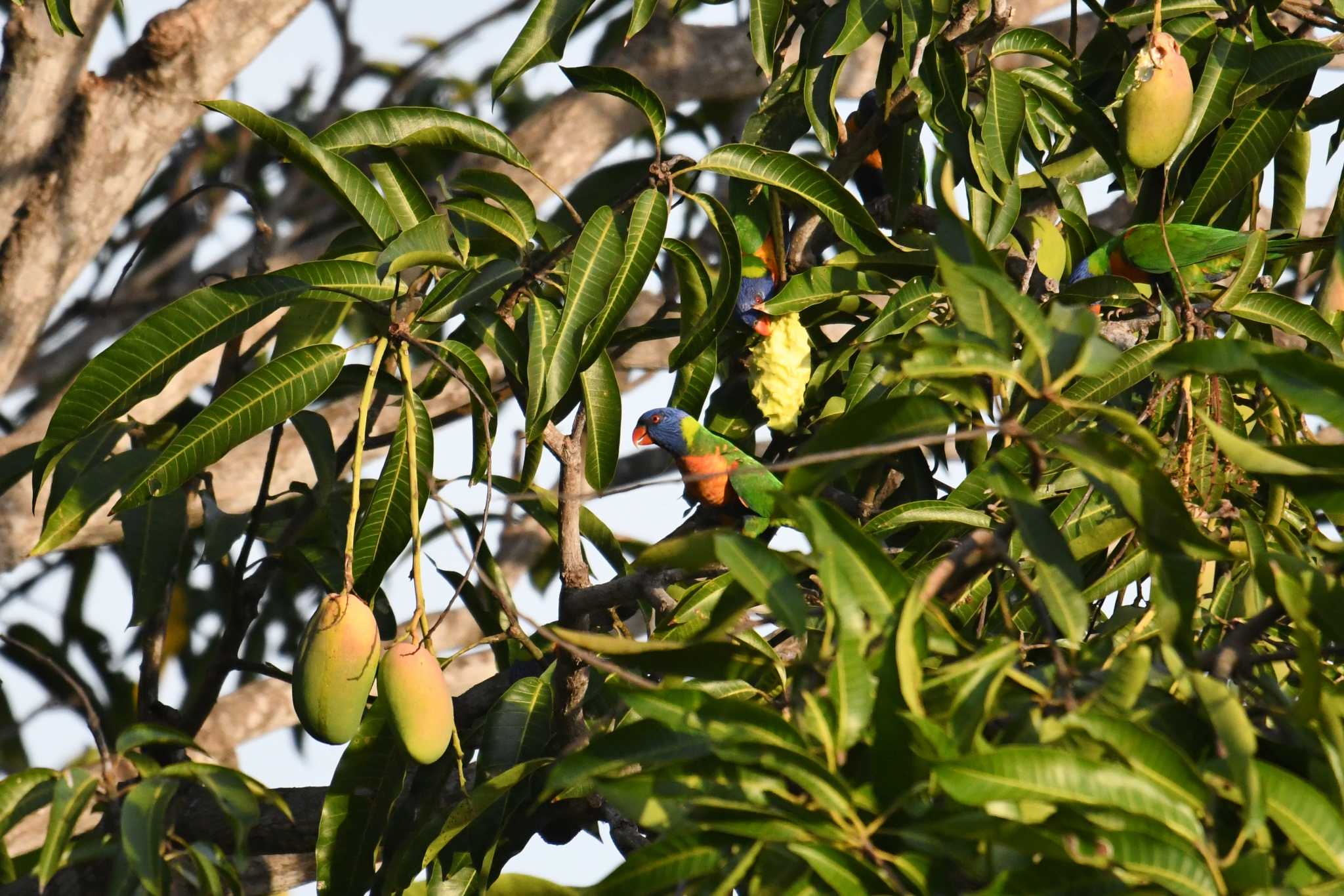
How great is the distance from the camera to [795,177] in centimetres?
196

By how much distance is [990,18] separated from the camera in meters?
2.18

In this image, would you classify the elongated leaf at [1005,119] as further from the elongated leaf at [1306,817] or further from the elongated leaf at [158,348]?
the elongated leaf at [1306,817]

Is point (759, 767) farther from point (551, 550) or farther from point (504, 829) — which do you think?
point (551, 550)

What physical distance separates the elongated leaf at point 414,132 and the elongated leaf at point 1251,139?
45.6 inches

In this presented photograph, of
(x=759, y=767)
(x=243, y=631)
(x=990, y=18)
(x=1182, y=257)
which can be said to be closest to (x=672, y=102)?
(x=1182, y=257)

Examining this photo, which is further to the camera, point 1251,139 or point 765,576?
point 1251,139

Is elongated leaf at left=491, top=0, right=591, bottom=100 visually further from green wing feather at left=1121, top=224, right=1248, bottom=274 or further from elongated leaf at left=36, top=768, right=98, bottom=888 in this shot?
green wing feather at left=1121, top=224, right=1248, bottom=274

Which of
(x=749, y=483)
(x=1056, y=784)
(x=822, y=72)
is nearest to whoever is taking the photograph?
(x=1056, y=784)

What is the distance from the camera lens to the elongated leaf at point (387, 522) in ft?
5.98

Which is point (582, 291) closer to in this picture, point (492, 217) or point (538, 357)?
point (538, 357)

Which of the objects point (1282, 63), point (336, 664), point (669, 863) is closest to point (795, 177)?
point (1282, 63)

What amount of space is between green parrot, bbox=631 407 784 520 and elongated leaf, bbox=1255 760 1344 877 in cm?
192

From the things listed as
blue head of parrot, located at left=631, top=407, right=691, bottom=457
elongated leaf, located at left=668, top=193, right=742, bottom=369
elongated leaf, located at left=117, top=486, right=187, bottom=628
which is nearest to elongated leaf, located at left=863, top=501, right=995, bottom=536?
elongated leaf, located at left=668, top=193, right=742, bottom=369

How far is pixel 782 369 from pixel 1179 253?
994mm
